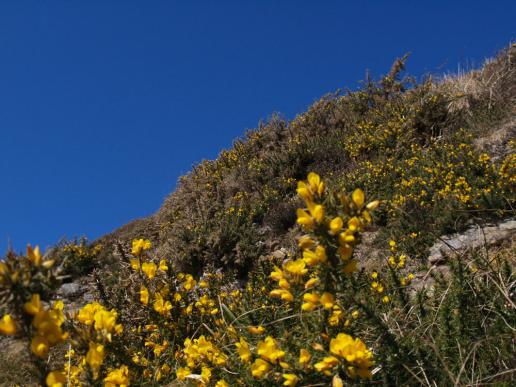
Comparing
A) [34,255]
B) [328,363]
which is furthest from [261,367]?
[34,255]

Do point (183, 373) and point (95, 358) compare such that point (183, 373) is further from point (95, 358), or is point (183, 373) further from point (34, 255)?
point (34, 255)

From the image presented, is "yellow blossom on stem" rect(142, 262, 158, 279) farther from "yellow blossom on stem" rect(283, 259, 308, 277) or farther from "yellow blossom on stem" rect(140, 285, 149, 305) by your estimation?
"yellow blossom on stem" rect(283, 259, 308, 277)

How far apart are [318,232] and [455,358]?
976 mm

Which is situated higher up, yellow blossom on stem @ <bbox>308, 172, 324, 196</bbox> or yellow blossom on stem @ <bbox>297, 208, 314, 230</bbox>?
yellow blossom on stem @ <bbox>308, 172, 324, 196</bbox>

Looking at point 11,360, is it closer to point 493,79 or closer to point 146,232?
point 146,232

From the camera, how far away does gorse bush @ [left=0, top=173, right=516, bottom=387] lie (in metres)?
1.20

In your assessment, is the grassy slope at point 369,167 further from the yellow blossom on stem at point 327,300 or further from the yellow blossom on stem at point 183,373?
the yellow blossom on stem at point 327,300

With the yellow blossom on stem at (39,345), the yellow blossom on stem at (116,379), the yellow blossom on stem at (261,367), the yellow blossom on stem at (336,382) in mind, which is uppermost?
the yellow blossom on stem at (39,345)

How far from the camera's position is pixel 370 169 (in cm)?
676

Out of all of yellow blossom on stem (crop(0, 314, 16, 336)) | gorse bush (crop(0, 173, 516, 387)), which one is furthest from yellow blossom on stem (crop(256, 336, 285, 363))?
yellow blossom on stem (crop(0, 314, 16, 336))

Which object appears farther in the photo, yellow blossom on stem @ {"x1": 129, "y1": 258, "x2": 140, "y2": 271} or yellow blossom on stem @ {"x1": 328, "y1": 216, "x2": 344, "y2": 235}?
yellow blossom on stem @ {"x1": 129, "y1": 258, "x2": 140, "y2": 271}

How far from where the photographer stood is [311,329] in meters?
1.84

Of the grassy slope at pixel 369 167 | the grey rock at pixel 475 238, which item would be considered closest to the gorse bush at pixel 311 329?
the grey rock at pixel 475 238

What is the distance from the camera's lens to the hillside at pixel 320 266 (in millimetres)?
1330
